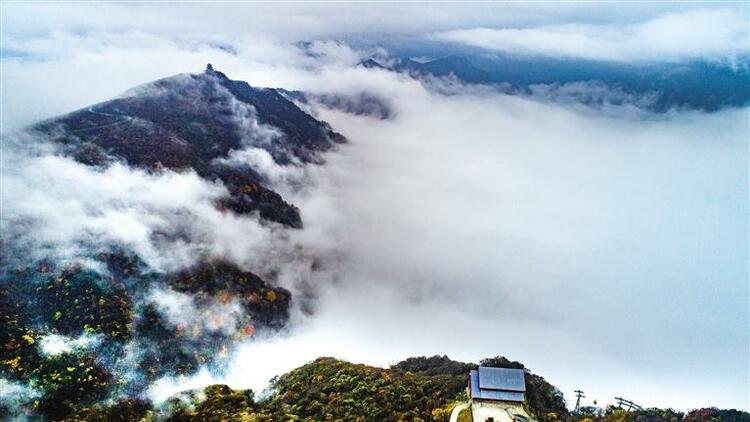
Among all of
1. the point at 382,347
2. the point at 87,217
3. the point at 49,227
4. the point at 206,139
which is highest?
the point at 206,139

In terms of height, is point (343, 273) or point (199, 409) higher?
point (343, 273)

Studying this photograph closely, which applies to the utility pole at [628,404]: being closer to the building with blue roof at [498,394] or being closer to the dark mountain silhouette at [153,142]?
the building with blue roof at [498,394]

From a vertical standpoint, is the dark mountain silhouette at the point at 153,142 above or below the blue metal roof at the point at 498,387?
above

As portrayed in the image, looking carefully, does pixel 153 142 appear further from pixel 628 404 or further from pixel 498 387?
pixel 628 404

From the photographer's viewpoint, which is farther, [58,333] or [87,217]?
[87,217]

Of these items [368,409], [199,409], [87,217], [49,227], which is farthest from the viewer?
[87,217]

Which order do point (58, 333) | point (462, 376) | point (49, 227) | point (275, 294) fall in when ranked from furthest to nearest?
point (275, 294) < point (49, 227) < point (58, 333) < point (462, 376)

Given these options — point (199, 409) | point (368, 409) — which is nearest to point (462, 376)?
point (368, 409)

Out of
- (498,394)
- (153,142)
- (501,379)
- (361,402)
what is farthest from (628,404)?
(153,142)

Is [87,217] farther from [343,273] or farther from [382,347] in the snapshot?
[343,273]

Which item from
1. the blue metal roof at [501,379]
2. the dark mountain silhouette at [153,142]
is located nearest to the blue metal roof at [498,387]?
the blue metal roof at [501,379]
